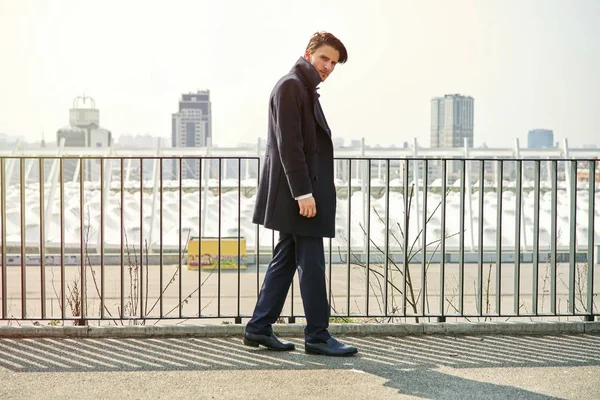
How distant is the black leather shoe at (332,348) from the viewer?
14.1ft

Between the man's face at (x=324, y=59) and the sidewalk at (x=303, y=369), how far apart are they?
1406mm

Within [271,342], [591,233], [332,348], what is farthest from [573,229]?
[271,342]

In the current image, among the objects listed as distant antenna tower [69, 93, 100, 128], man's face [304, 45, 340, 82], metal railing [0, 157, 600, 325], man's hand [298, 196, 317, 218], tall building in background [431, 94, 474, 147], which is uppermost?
distant antenna tower [69, 93, 100, 128]

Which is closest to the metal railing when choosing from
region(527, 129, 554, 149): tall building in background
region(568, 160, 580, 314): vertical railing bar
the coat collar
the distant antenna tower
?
region(568, 160, 580, 314): vertical railing bar

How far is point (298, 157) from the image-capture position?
13.4 feet

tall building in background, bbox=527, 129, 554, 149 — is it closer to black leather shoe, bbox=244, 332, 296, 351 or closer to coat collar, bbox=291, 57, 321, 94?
black leather shoe, bbox=244, 332, 296, 351

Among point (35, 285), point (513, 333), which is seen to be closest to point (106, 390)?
point (513, 333)

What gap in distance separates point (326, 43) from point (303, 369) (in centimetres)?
155

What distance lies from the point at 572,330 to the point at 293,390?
2.04m

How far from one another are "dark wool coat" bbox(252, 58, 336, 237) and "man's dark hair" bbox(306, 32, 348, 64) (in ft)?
0.27

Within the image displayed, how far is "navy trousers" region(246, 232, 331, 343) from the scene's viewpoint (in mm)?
4281

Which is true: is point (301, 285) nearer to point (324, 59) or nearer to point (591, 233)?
point (324, 59)

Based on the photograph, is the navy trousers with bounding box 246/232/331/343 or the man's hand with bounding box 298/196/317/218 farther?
the navy trousers with bounding box 246/232/331/343

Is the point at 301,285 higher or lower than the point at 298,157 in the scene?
lower
